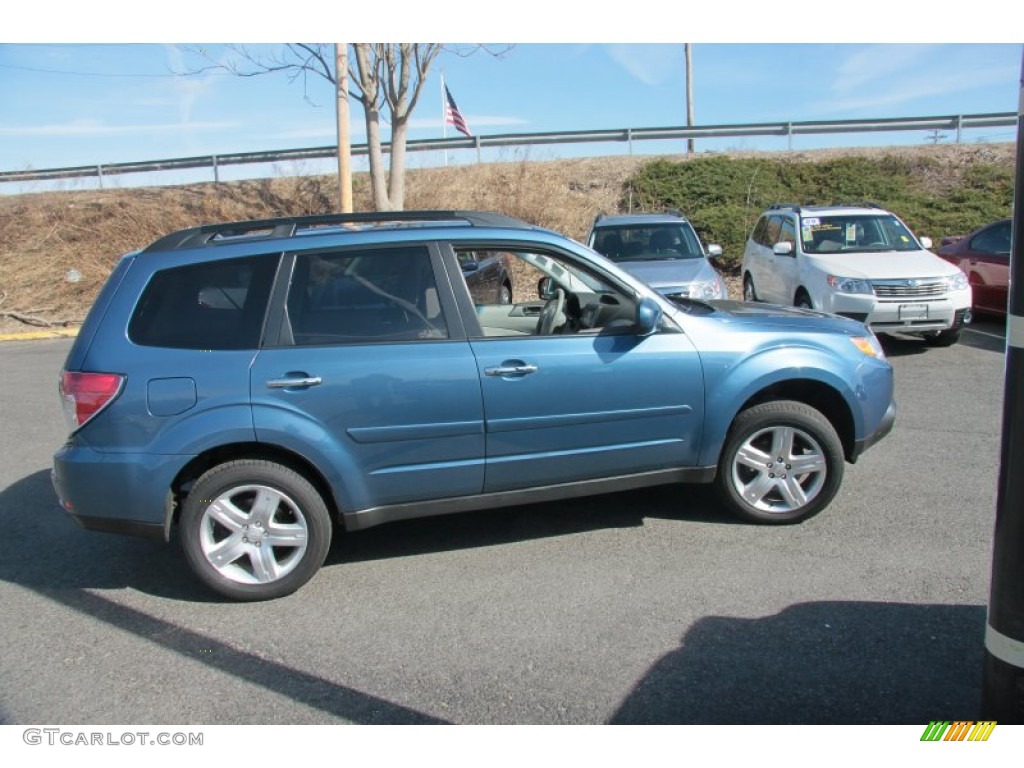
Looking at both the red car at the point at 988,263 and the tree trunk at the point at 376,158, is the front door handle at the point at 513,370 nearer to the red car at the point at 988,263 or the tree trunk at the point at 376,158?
the red car at the point at 988,263

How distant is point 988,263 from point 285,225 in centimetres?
977

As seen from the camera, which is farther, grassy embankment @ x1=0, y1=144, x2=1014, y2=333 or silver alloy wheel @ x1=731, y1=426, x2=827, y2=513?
grassy embankment @ x1=0, y1=144, x2=1014, y2=333

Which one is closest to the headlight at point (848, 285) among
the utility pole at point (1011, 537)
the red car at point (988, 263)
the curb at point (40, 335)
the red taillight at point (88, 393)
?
the red car at point (988, 263)

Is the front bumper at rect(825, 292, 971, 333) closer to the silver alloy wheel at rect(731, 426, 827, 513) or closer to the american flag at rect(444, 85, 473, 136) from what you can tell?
the silver alloy wheel at rect(731, 426, 827, 513)

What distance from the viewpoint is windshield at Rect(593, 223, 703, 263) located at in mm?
10898

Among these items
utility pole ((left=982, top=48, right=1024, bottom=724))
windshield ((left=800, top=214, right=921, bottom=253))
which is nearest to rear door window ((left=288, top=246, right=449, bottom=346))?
utility pole ((left=982, top=48, right=1024, bottom=724))

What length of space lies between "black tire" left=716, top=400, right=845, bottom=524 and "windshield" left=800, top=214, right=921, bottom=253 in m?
6.34

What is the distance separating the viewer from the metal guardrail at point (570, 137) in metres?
21.1

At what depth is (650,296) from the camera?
176 inches

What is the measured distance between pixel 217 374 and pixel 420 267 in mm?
1141

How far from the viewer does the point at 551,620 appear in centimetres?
370

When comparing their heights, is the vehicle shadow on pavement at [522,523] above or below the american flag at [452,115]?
below

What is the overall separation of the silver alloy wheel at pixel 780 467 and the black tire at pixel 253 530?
231 cm

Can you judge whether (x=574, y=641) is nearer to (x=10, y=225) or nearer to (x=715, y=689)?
(x=715, y=689)
